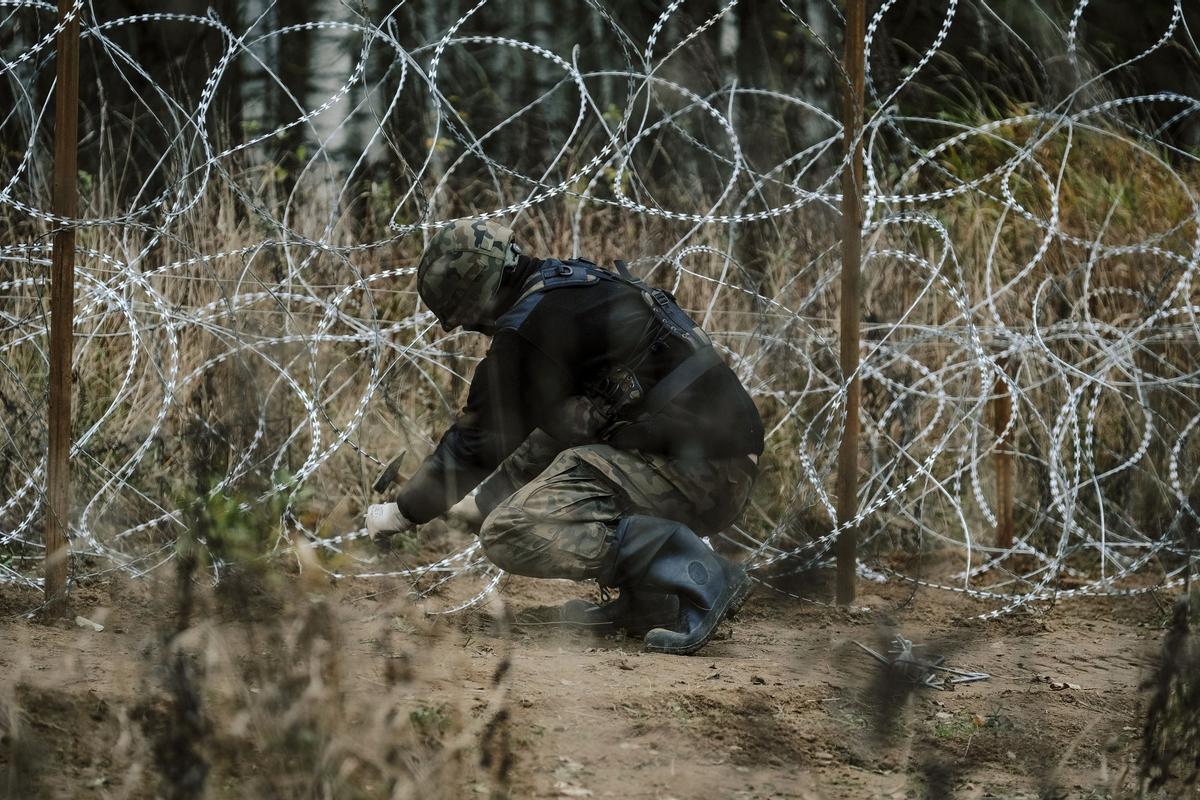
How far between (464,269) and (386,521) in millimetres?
799

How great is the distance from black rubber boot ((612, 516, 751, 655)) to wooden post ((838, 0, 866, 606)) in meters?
0.69

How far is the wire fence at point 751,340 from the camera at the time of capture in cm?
473

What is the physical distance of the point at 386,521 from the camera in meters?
4.20

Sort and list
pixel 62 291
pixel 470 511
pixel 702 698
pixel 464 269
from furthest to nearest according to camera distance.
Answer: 1. pixel 470 511
2. pixel 62 291
3. pixel 464 269
4. pixel 702 698

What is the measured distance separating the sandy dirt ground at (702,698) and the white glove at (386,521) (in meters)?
0.32

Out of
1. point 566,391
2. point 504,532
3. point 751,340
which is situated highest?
point 751,340

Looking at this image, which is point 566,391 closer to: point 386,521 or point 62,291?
point 386,521

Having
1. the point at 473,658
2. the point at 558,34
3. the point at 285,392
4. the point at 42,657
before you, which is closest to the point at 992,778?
the point at 473,658

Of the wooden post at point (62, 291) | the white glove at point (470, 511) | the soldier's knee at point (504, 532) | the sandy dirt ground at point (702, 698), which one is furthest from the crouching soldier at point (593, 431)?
the wooden post at point (62, 291)

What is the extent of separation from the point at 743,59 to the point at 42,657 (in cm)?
938

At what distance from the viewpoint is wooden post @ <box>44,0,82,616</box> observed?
4215 millimetres

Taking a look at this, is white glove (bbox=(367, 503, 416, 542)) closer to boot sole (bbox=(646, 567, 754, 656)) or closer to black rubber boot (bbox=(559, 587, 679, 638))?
black rubber boot (bbox=(559, 587, 679, 638))

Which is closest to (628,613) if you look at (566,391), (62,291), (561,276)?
(566,391)

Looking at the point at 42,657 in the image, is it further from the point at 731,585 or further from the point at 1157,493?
the point at 1157,493
